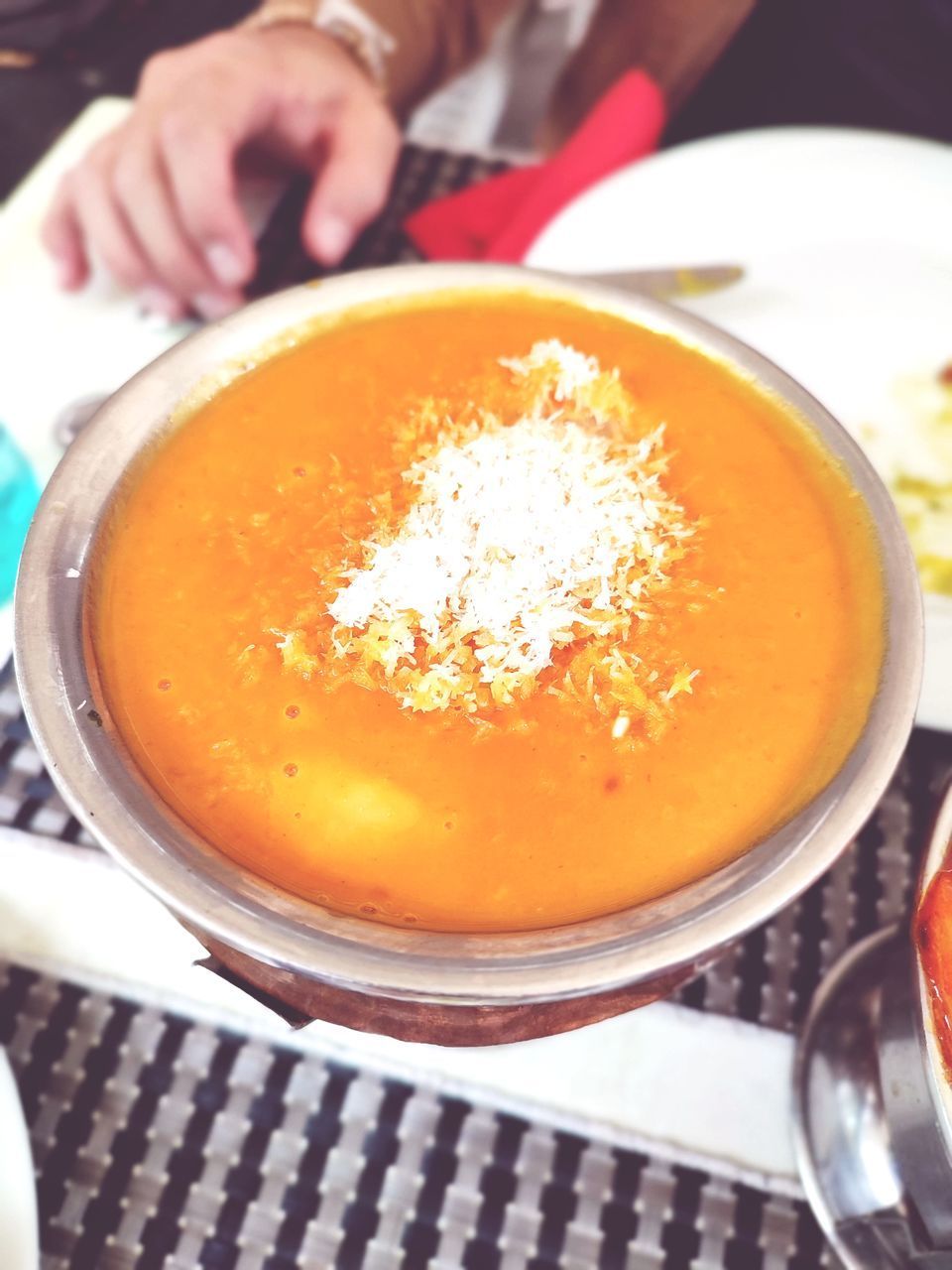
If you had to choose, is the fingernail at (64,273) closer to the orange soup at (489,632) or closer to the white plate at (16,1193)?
the orange soup at (489,632)

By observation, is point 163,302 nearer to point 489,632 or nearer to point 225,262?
point 225,262

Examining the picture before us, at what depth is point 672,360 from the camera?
3.40 ft

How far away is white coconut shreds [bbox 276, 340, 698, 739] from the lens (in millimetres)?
774

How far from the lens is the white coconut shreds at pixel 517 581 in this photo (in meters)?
0.77

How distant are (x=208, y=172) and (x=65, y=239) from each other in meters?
0.25

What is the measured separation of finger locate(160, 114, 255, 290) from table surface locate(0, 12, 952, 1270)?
2.55 feet

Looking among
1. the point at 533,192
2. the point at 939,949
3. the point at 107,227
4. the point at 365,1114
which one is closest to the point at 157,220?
the point at 107,227

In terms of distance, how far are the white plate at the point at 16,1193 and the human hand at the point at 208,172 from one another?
1.04 m

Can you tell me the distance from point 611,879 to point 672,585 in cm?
27

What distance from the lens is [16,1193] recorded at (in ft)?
2.38

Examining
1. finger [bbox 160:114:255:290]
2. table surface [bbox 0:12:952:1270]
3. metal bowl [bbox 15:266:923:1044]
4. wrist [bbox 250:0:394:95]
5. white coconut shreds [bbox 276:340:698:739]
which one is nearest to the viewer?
metal bowl [bbox 15:266:923:1044]

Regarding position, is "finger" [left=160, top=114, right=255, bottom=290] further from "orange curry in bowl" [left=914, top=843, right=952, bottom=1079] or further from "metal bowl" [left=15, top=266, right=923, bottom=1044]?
"orange curry in bowl" [left=914, top=843, right=952, bottom=1079]

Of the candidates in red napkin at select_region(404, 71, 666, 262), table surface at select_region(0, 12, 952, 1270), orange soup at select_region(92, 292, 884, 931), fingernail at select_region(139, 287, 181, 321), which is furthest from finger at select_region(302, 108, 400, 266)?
table surface at select_region(0, 12, 952, 1270)

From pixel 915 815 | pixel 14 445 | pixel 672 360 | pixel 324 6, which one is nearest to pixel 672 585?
pixel 672 360
